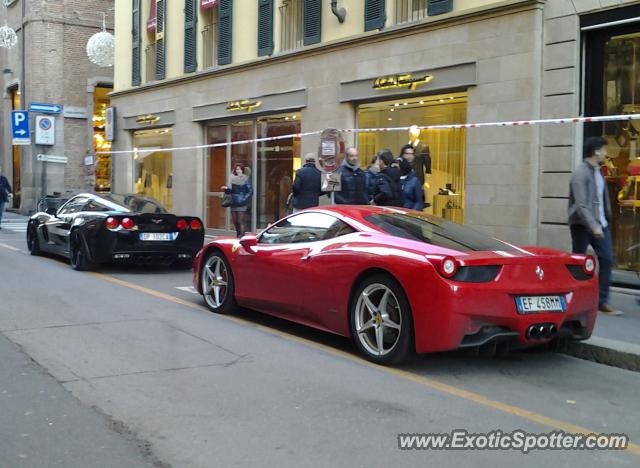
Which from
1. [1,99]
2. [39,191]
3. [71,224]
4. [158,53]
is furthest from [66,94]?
[71,224]

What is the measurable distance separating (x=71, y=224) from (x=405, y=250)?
7.93 metres

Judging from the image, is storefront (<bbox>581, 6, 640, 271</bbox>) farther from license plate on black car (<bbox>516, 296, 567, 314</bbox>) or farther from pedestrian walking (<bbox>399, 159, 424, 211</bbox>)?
license plate on black car (<bbox>516, 296, 567, 314</bbox>)

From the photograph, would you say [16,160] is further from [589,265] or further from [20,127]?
[589,265]

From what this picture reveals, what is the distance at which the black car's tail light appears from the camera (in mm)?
5605

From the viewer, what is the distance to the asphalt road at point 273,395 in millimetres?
4121

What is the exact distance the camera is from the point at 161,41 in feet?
71.7

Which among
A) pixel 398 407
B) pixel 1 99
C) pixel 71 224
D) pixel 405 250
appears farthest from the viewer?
pixel 1 99

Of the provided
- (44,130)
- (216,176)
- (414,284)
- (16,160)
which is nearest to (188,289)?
(414,284)

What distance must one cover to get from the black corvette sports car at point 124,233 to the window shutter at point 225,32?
291 inches

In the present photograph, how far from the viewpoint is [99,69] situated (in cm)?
3098

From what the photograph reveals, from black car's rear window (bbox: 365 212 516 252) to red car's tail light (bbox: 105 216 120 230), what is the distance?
5728mm

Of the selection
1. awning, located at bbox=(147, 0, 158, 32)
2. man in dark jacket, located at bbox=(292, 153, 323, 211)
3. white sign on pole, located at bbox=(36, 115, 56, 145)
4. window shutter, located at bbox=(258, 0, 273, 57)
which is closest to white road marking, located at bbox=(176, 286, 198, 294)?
man in dark jacket, located at bbox=(292, 153, 323, 211)

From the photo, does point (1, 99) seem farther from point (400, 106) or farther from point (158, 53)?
point (400, 106)

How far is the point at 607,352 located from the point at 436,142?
753 cm
